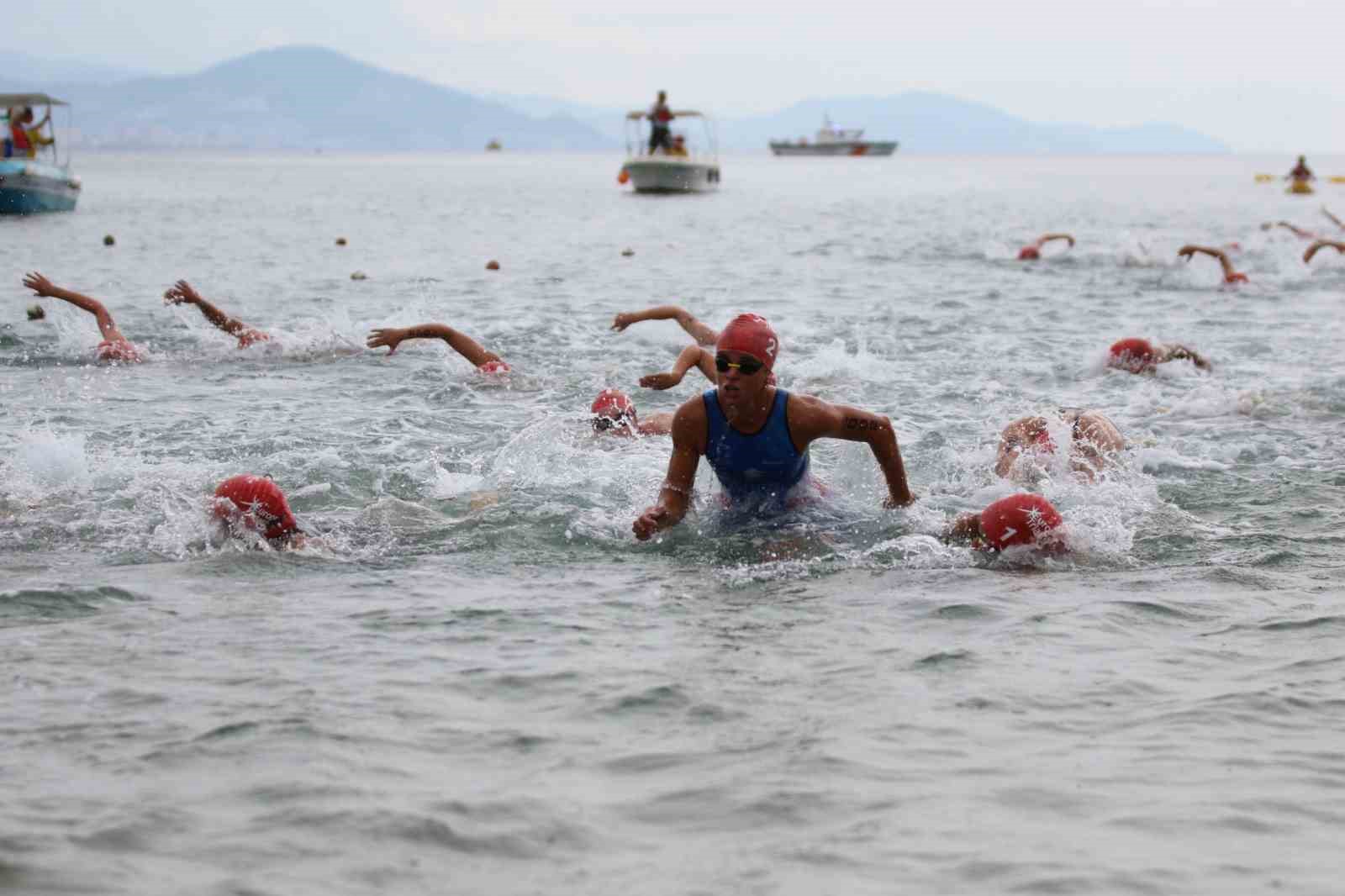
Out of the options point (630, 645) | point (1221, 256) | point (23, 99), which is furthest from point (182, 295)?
point (23, 99)

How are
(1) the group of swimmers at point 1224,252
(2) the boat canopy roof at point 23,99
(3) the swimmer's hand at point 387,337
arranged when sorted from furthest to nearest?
(2) the boat canopy roof at point 23,99 → (1) the group of swimmers at point 1224,252 → (3) the swimmer's hand at point 387,337

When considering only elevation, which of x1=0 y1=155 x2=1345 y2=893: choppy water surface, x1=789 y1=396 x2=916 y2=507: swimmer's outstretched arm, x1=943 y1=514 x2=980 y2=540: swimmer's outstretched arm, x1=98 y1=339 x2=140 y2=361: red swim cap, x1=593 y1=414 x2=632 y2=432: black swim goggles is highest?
x1=789 y1=396 x2=916 y2=507: swimmer's outstretched arm

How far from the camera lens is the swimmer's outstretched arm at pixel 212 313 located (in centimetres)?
1417

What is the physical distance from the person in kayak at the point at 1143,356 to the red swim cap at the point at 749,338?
8.62 metres

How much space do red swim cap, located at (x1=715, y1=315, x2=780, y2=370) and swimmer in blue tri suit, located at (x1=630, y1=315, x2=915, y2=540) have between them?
82mm

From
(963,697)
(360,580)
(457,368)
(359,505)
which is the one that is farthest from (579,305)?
(963,697)

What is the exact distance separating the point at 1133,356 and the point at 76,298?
10.7 m

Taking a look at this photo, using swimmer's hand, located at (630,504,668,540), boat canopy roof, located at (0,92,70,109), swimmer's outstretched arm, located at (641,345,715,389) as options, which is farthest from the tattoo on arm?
boat canopy roof, located at (0,92,70,109)

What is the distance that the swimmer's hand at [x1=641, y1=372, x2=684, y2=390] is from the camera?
942cm

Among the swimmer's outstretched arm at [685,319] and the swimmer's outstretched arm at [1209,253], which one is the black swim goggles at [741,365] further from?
the swimmer's outstretched arm at [1209,253]

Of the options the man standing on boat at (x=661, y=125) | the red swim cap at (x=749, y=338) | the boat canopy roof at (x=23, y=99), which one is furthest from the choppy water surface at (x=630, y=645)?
the man standing on boat at (x=661, y=125)

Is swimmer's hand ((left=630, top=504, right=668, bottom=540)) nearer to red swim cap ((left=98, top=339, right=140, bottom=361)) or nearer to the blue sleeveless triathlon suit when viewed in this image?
the blue sleeveless triathlon suit

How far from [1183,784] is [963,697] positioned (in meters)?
1.08

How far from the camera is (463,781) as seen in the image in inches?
207
